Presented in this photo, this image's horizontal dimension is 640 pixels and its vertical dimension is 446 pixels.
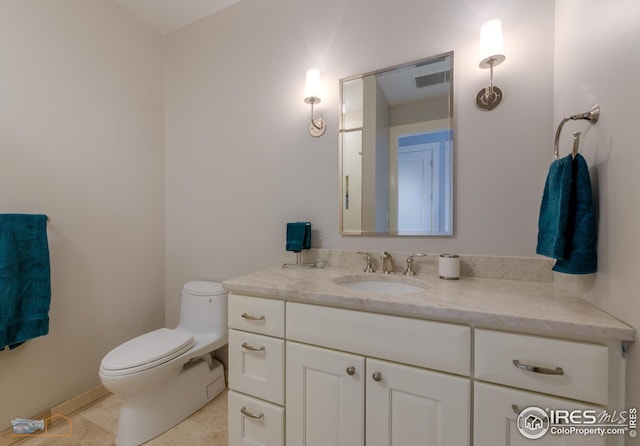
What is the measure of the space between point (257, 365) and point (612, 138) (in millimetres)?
1414

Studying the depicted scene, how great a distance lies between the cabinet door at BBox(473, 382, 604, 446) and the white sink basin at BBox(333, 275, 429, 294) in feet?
1.74

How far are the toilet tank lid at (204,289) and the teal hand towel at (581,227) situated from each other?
170 centimetres

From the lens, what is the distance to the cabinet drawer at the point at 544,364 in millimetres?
680

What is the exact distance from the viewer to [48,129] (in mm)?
1520

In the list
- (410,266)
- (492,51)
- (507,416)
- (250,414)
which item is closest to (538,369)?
(507,416)

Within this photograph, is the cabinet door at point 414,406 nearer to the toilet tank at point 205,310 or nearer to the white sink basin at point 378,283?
the white sink basin at point 378,283

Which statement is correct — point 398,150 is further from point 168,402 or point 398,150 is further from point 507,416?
point 168,402

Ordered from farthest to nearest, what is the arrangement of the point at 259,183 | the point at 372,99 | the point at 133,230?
the point at 133,230, the point at 259,183, the point at 372,99

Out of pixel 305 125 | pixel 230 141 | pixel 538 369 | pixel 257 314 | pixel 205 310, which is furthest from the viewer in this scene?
pixel 230 141

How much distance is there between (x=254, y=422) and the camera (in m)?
1.15

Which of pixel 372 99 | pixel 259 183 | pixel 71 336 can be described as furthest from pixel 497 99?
pixel 71 336

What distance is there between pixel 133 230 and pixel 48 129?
0.74 m

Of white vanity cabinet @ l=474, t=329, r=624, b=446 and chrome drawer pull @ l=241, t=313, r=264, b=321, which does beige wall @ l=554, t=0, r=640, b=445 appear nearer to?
white vanity cabinet @ l=474, t=329, r=624, b=446

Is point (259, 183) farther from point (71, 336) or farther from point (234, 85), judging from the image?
point (71, 336)
